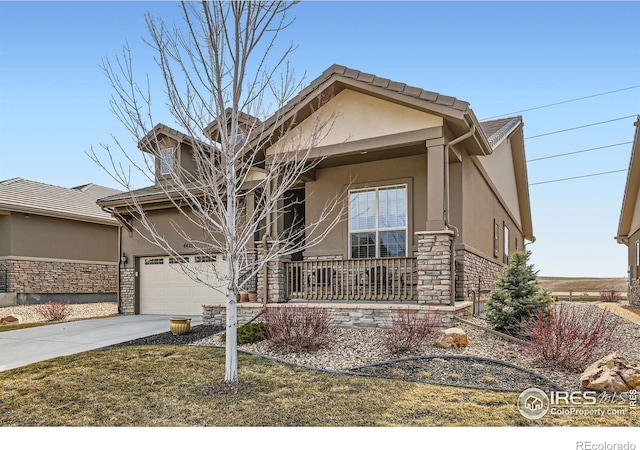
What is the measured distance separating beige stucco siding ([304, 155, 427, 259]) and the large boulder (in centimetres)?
509

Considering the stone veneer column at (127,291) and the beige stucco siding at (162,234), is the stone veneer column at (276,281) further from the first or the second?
the stone veneer column at (127,291)

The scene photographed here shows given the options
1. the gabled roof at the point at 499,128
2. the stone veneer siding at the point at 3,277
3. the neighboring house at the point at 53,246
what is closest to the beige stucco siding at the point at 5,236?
the neighboring house at the point at 53,246

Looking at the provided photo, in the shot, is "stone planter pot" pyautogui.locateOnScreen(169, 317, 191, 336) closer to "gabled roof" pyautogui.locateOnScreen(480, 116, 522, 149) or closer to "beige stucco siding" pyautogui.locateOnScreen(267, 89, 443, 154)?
"beige stucco siding" pyautogui.locateOnScreen(267, 89, 443, 154)

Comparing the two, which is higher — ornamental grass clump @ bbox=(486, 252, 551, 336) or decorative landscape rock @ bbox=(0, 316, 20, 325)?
ornamental grass clump @ bbox=(486, 252, 551, 336)

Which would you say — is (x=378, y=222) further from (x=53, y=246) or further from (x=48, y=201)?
(x=48, y=201)

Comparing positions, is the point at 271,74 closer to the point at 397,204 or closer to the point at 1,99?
the point at 397,204

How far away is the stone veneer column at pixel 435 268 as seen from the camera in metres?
8.28

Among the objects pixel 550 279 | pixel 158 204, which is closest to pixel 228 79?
pixel 158 204

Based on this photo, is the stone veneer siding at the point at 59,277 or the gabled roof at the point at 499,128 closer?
the gabled roof at the point at 499,128

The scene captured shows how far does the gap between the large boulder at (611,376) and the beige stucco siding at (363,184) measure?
5089mm

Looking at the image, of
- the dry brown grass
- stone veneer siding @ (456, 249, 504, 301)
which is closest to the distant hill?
stone veneer siding @ (456, 249, 504, 301)

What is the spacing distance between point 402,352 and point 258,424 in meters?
3.05

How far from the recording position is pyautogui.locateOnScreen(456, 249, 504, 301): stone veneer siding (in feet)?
31.5

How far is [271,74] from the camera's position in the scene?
639 cm
